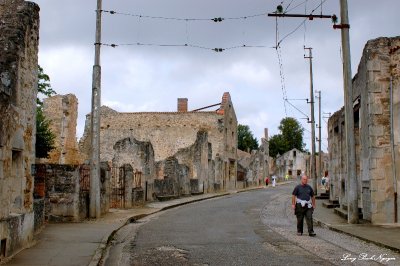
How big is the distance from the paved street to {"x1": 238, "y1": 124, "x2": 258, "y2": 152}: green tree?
102 metres

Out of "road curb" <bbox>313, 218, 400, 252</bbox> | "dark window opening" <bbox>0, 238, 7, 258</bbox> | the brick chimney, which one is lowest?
"road curb" <bbox>313, 218, 400, 252</bbox>

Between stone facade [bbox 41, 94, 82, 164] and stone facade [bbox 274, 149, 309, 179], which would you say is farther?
stone facade [bbox 274, 149, 309, 179]

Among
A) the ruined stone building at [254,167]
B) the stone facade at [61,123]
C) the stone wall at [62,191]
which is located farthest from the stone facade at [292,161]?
the stone wall at [62,191]

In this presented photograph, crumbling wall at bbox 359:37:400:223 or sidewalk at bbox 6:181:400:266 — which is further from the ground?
crumbling wall at bbox 359:37:400:223

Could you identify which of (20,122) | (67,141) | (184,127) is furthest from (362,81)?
(184,127)

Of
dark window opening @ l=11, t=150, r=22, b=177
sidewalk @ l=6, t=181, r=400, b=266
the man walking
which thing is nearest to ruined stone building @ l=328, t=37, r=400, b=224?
sidewalk @ l=6, t=181, r=400, b=266

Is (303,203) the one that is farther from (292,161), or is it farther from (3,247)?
(292,161)

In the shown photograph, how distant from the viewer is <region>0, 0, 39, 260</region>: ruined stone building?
10.1 metres

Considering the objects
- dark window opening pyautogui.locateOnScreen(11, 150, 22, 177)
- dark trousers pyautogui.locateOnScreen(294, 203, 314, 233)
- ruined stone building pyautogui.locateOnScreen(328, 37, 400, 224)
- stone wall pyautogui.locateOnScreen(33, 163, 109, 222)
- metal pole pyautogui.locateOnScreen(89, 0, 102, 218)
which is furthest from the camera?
metal pole pyautogui.locateOnScreen(89, 0, 102, 218)

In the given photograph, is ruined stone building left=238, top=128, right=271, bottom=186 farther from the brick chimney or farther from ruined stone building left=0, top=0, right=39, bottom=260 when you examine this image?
ruined stone building left=0, top=0, right=39, bottom=260

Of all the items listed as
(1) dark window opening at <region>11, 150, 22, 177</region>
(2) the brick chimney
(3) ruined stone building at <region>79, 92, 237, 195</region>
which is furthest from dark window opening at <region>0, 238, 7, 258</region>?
(2) the brick chimney

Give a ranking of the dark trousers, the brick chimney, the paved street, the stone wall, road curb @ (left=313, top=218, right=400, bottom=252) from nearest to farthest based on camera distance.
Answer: the paved street → road curb @ (left=313, top=218, right=400, bottom=252) → the dark trousers → the stone wall → the brick chimney

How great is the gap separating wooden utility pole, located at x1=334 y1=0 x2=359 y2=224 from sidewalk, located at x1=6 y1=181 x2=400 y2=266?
0.73m

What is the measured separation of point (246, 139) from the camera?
399ft
